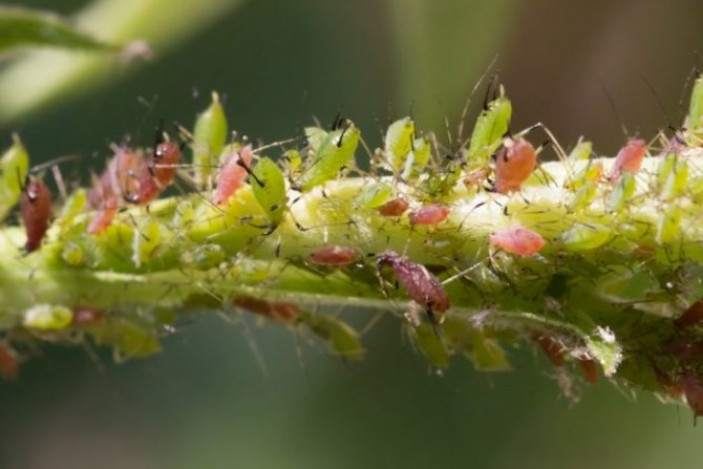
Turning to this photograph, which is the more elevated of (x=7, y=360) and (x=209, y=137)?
(x=209, y=137)

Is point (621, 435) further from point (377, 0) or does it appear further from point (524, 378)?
point (377, 0)

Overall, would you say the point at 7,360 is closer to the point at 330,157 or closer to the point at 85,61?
the point at 330,157

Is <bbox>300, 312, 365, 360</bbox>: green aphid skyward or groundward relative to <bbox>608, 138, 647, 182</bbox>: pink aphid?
groundward

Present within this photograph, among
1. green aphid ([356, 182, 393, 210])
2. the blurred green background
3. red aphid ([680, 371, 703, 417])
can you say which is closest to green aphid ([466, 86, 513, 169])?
green aphid ([356, 182, 393, 210])

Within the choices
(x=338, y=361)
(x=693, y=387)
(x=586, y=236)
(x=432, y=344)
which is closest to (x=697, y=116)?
(x=586, y=236)

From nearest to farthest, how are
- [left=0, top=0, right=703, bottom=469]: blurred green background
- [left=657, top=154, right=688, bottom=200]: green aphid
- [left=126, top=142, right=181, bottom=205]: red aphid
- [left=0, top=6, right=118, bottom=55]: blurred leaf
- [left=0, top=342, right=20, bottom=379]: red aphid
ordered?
1. [left=657, top=154, right=688, bottom=200]: green aphid
2. [left=126, top=142, right=181, bottom=205]: red aphid
3. [left=0, top=6, right=118, bottom=55]: blurred leaf
4. [left=0, top=342, right=20, bottom=379]: red aphid
5. [left=0, top=0, right=703, bottom=469]: blurred green background

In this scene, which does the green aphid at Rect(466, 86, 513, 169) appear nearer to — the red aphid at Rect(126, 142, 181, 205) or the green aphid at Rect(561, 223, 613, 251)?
the green aphid at Rect(561, 223, 613, 251)
